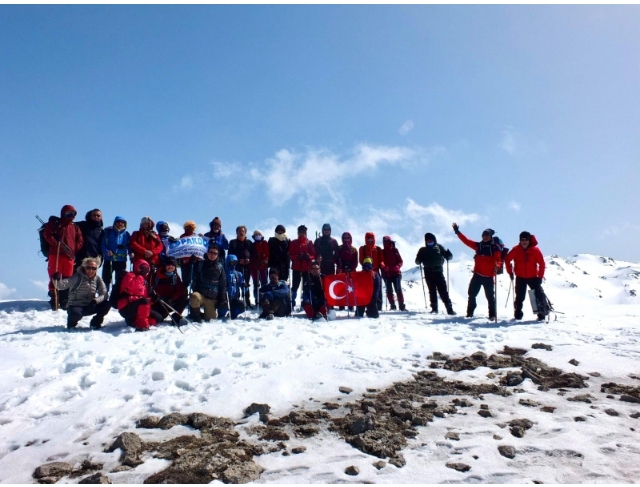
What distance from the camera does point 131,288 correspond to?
8656mm

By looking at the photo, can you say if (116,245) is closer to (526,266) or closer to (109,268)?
(109,268)

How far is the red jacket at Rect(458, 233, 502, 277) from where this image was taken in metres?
11.0

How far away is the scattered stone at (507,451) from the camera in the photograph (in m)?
3.60

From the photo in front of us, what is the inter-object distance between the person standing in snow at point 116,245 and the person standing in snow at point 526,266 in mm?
10410

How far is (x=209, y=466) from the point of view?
11.1 ft

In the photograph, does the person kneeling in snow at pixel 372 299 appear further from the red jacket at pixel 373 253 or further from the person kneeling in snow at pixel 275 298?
the person kneeling in snow at pixel 275 298

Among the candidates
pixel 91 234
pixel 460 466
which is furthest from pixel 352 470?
pixel 91 234

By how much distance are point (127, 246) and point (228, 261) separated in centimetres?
290

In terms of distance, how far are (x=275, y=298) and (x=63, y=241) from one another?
217 inches

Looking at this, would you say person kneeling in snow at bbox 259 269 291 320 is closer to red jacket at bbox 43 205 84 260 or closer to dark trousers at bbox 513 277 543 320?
red jacket at bbox 43 205 84 260

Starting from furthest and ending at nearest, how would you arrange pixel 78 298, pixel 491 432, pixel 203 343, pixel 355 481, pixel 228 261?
pixel 228 261, pixel 78 298, pixel 203 343, pixel 491 432, pixel 355 481

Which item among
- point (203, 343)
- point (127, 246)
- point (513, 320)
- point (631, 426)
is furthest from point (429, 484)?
point (127, 246)

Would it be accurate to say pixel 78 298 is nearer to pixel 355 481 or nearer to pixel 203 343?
pixel 203 343

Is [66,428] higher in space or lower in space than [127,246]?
lower
